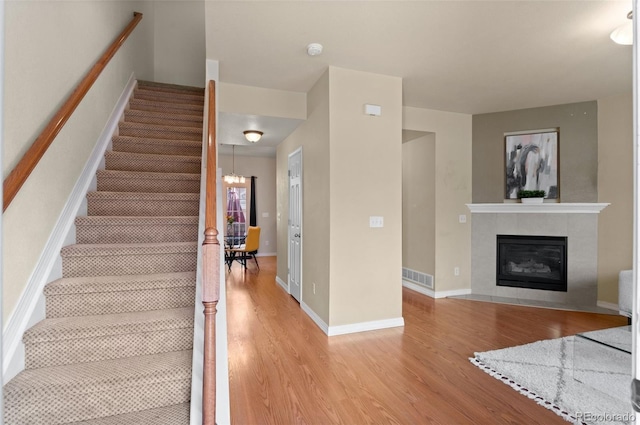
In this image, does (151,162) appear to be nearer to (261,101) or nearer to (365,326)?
(261,101)

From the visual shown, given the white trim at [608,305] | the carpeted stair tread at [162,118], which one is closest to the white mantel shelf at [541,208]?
the white trim at [608,305]

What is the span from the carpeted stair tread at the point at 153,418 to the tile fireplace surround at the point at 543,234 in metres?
4.41

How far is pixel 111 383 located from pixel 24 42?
1914 mm

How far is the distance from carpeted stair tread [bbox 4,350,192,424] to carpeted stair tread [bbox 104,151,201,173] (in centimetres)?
188

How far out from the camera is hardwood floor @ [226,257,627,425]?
2012mm

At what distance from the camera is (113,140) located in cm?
312

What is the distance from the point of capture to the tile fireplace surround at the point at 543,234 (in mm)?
4172

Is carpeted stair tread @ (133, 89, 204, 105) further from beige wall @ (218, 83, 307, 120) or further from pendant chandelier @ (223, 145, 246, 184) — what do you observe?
pendant chandelier @ (223, 145, 246, 184)

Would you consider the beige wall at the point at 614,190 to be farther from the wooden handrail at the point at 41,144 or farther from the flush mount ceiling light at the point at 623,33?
the wooden handrail at the point at 41,144

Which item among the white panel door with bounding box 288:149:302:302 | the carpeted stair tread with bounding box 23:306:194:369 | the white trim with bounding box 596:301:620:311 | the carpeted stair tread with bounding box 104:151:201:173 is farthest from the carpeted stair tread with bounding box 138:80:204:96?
the white trim with bounding box 596:301:620:311

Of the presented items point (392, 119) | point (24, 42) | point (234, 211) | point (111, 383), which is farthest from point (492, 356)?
point (234, 211)

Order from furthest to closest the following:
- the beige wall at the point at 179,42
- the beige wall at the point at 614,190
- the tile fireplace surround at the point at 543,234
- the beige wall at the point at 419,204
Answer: the beige wall at the point at 179,42 → the beige wall at the point at 419,204 → the tile fireplace surround at the point at 543,234 → the beige wall at the point at 614,190

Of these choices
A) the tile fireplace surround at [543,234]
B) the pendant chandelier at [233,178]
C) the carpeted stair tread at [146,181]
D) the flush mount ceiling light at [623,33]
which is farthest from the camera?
the pendant chandelier at [233,178]

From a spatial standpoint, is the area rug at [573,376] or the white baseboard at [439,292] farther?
the white baseboard at [439,292]
